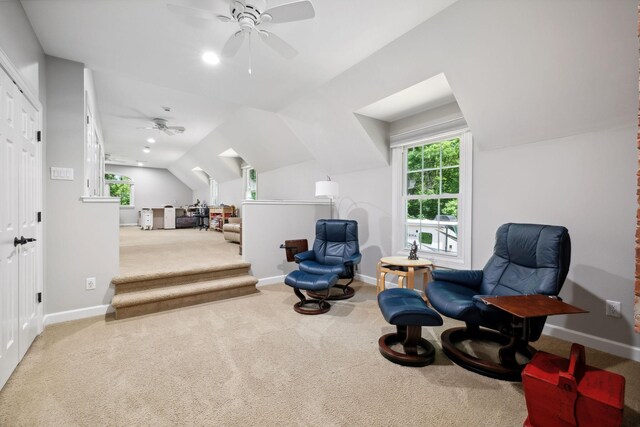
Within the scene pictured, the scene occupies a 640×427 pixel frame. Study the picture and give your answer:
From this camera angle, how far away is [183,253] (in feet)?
16.1

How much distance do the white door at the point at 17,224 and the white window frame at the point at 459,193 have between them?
3741 millimetres

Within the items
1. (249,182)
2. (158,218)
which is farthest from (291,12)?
(158,218)

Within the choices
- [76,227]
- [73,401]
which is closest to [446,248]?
[73,401]

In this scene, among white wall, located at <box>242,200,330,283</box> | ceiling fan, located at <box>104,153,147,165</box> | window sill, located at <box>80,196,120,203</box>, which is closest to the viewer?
window sill, located at <box>80,196,120,203</box>

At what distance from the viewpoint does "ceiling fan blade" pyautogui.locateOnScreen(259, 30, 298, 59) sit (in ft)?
6.95

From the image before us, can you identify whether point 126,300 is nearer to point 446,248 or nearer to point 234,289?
point 234,289

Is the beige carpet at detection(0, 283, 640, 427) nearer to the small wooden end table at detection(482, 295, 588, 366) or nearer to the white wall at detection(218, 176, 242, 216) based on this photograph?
the small wooden end table at detection(482, 295, 588, 366)

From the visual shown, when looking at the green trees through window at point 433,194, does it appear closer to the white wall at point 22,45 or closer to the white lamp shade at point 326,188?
the white lamp shade at point 326,188

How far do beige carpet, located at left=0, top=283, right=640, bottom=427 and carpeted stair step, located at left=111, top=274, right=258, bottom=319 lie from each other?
0.23m

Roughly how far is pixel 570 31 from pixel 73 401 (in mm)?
4025

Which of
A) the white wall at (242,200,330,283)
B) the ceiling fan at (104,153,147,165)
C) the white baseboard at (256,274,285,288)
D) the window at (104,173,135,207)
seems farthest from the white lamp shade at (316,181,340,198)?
the window at (104,173,135,207)

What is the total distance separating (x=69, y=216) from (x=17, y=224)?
0.95 m

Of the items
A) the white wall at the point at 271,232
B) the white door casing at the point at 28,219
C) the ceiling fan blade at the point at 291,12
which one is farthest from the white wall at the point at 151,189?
the ceiling fan blade at the point at 291,12

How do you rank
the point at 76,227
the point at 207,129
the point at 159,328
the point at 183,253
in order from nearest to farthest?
1. the point at 159,328
2. the point at 76,227
3. the point at 183,253
4. the point at 207,129
